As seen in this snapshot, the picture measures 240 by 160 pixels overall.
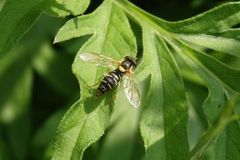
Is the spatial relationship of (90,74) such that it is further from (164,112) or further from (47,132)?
(47,132)

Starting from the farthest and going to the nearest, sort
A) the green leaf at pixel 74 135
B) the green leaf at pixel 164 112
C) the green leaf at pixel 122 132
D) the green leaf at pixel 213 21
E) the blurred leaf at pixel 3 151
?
1. the blurred leaf at pixel 3 151
2. the green leaf at pixel 122 132
3. the green leaf at pixel 213 21
4. the green leaf at pixel 164 112
5. the green leaf at pixel 74 135

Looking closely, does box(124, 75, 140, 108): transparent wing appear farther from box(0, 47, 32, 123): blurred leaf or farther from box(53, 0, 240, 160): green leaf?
box(0, 47, 32, 123): blurred leaf

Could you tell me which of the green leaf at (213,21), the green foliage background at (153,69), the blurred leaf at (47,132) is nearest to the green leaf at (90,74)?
the green foliage background at (153,69)

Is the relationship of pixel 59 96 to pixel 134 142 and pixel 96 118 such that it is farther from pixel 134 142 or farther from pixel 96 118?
pixel 96 118

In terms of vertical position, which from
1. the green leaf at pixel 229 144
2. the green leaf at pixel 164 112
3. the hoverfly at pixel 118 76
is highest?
the hoverfly at pixel 118 76

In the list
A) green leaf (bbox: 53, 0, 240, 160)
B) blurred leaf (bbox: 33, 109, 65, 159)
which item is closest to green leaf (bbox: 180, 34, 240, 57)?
green leaf (bbox: 53, 0, 240, 160)

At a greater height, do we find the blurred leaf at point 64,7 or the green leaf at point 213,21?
the blurred leaf at point 64,7

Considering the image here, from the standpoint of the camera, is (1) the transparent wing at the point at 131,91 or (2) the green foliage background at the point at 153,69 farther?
(1) the transparent wing at the point at 131,91

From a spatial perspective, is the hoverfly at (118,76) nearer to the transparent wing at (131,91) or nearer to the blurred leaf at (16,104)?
the transparent wing at (131,91)

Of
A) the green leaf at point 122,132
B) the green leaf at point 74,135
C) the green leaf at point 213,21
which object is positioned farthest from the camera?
the green leaf at point 122,132
